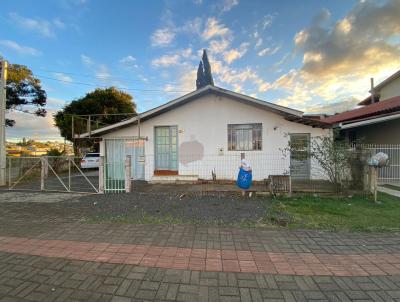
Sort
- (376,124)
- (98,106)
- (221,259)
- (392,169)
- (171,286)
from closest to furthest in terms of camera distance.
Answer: (171,286), (221,259), (392,169), (376,124), (98,106)

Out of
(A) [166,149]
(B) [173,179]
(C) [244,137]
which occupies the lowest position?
(B) [173,179]

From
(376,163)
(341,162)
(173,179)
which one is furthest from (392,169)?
(173,179)

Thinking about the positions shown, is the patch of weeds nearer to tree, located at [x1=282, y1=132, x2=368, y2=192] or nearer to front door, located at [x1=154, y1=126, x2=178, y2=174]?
tree, located at [x1=282, y1=132, x2=368, y2=192]

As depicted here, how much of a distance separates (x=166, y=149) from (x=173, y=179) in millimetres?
1598

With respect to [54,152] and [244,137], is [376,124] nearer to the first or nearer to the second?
[244,137]

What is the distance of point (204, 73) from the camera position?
842 inches

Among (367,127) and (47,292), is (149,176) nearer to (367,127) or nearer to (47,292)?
(47,292)

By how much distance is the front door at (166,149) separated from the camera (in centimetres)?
1148

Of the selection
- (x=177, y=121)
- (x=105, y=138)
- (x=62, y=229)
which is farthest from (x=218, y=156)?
(x=62, y=229)

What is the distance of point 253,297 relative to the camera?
8.80 ft

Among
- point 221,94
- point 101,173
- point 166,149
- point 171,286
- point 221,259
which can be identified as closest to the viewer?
point 171,286

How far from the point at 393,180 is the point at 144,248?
1173cm

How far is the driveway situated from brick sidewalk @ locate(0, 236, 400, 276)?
2 centimetres

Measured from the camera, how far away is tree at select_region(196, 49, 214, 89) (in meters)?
21.2
